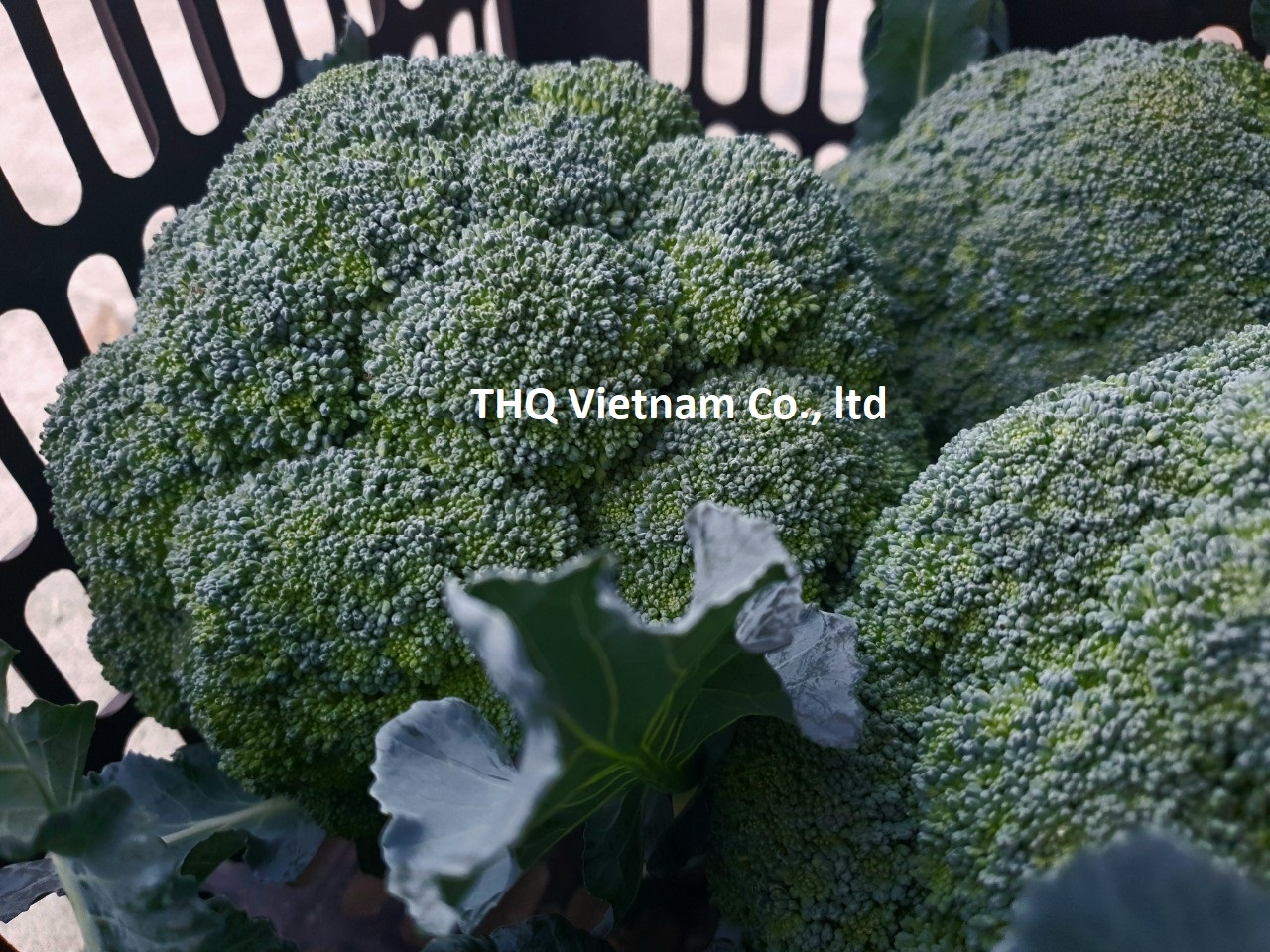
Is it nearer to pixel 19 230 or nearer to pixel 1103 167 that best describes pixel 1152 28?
pixel 1103 167

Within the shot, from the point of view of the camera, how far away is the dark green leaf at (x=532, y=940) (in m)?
0.82

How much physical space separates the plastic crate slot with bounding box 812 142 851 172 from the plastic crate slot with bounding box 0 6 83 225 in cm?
99

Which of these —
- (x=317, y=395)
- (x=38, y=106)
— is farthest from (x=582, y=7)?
(x=317, y=395)

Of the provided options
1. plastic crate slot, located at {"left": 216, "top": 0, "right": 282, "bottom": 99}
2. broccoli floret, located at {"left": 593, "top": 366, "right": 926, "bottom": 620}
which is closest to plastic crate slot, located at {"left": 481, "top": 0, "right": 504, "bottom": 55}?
plastic crate slot, located at {"left": 216, "top": 0, "right": 282, "bottom": 99}

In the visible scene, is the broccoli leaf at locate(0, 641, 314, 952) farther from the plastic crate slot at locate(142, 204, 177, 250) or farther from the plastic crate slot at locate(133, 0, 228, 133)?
the plastic crate slot at locate(133, 0, 228, 133)

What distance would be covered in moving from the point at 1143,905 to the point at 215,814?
88 centimetres

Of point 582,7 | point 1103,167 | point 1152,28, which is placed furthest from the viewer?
point 582,7

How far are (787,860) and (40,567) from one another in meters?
0.85

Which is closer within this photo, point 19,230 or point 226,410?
point 226,410

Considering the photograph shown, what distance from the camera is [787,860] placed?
780 mm

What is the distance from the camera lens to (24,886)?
35.0 inches

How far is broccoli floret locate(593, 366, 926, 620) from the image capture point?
32.0 inches

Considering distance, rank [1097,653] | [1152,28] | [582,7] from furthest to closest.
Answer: [582,7]
[1152,28]
[1097,653]

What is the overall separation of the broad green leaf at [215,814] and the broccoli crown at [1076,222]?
789 mm
